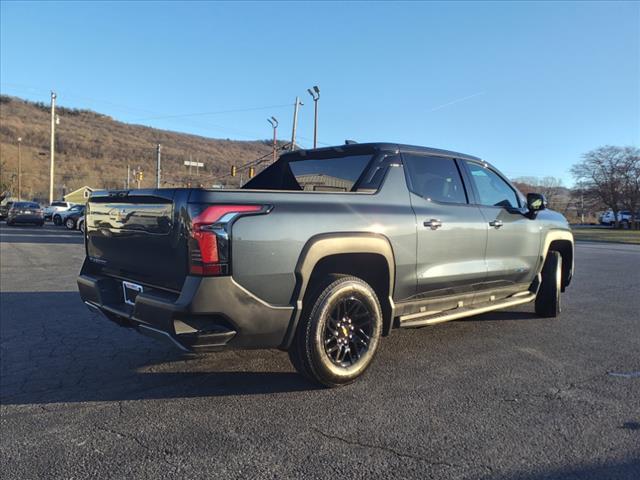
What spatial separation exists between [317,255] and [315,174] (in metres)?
1.76

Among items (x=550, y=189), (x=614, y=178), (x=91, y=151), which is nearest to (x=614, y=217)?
(x=614, y=178)

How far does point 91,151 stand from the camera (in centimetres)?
10838

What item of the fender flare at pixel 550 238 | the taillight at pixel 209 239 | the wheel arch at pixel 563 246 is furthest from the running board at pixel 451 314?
the taillight at pixel 209 239

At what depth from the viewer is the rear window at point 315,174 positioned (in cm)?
468

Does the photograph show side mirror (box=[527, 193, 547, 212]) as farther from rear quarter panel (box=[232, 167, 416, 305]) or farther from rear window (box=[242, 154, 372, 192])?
rear window (box=[242, 154, 372, 192])

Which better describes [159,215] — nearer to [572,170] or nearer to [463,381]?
[463,381]

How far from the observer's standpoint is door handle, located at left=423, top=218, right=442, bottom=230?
14.6 feet

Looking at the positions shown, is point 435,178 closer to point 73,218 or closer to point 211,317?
point 211,317

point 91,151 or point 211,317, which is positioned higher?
point 91,151

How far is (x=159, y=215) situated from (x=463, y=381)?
2722 mm

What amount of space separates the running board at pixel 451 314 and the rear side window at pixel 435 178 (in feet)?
3.49

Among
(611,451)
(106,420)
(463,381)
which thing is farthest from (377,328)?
(106,420)

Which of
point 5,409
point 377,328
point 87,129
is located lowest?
point 5,409

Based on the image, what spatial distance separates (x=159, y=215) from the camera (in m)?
3.56
